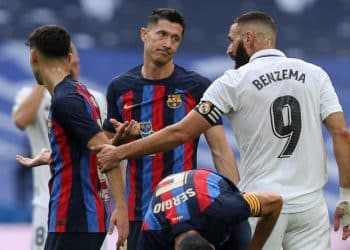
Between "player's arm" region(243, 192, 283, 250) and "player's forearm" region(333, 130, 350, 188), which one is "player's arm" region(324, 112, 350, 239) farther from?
"player's arm" region(243, 192, 283, 250)

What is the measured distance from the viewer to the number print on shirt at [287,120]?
6.07m

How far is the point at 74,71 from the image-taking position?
308 inches

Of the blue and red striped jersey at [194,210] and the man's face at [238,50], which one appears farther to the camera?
the man's face at [238,50]

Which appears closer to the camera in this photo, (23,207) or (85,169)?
(85,169)

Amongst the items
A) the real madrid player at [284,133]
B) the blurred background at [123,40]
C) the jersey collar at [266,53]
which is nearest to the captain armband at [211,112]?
the real madrid player at [284,133]

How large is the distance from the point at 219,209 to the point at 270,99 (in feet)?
3.54

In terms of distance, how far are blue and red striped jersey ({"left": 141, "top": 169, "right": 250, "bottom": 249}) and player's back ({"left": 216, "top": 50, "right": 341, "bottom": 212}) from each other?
0.85 meters

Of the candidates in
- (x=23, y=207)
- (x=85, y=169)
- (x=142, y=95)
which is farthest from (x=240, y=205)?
(x=23, y=207)

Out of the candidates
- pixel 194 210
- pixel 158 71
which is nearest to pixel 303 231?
pixel 194 210

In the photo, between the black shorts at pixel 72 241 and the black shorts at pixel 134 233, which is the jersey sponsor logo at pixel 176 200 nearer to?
the black shorts at pixel 72 241

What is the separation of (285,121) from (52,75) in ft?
4.04

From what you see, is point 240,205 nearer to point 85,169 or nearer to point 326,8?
point 85,169

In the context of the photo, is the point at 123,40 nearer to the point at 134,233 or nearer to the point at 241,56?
the point at 134,233

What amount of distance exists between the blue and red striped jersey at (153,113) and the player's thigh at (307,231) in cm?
97
